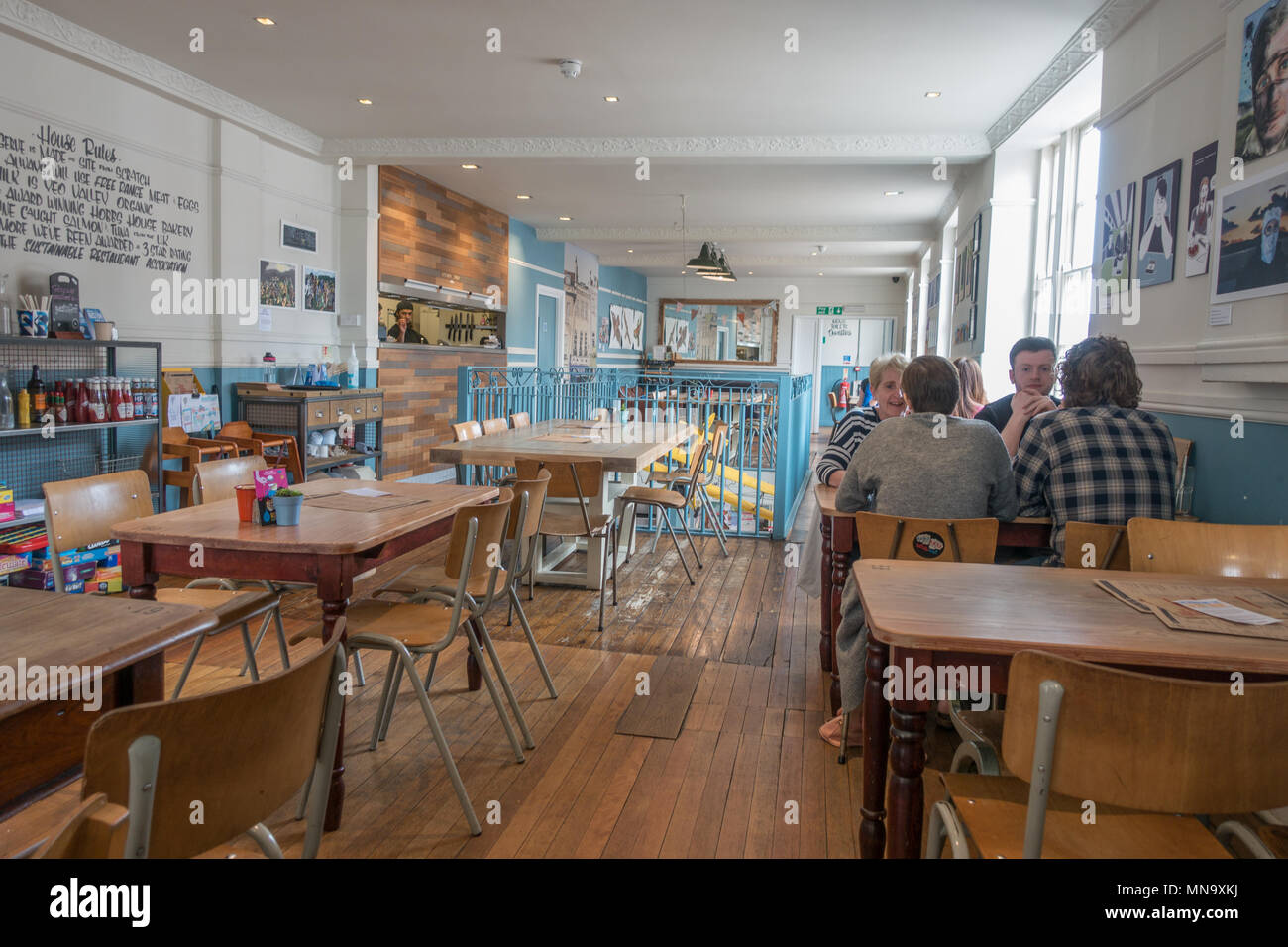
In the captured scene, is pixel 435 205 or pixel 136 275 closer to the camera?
pixel 136 275

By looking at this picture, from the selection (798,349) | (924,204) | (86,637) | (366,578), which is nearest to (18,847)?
(86,637)

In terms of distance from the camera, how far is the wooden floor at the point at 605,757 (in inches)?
95.0

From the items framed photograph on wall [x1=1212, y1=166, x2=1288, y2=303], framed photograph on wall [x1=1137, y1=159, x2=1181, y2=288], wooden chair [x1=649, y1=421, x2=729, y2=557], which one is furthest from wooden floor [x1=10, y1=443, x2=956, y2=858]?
framed photograph on wall [x1=1137, y1=159, x2=1181, y2=288]

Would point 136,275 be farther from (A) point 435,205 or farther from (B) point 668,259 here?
(B) point 668,259

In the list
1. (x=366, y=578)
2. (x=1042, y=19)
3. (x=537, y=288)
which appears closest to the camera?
(x=1042, y=19)

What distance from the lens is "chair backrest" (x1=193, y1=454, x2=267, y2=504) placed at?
3.24 metres

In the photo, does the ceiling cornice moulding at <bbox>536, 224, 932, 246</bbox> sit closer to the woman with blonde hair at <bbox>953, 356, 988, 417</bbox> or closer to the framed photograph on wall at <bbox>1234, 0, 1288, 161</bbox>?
the woman with blonde hair at <bbox>953, 356, 988, 417</bbox>

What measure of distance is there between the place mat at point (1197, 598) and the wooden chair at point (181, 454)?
4714mm

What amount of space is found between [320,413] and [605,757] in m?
4.28

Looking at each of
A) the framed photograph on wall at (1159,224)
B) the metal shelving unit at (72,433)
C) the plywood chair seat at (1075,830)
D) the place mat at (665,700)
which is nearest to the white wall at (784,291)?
the framed photograph on wall at (1159,224)

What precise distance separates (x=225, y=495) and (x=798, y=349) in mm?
14904

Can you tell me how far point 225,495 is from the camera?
334 cm

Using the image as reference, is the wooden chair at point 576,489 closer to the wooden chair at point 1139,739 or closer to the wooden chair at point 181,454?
the wooden chair at point 181,454

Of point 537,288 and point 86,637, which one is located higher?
point 537,288
